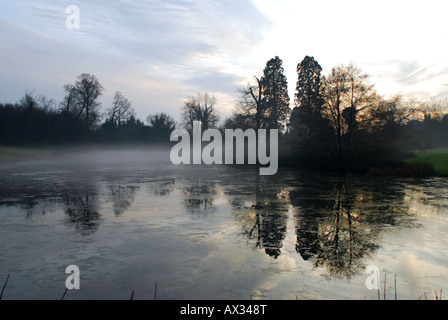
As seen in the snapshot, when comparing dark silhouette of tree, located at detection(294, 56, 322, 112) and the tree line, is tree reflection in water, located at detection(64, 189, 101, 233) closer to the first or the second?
the tree line

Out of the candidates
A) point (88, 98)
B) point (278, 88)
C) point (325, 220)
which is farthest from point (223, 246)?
point (88, 98)

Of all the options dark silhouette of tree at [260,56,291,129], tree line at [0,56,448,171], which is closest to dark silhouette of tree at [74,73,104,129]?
tree line at [0,56,448,171]

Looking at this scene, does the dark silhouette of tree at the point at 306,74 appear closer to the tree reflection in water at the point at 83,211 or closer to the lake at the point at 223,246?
the lake at the point at 223,246

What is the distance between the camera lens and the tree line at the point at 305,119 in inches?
1130

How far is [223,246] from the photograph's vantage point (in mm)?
7473

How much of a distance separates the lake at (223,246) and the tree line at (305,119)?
15743 mm

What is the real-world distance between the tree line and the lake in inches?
620

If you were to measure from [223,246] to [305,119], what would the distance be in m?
25.7

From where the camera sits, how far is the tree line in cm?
2870
